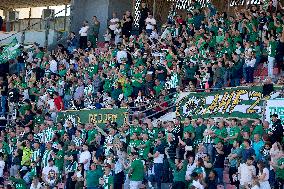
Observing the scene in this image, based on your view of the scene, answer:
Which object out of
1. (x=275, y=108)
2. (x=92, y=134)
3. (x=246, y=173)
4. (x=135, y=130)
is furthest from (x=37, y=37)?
(x=246, y=173)

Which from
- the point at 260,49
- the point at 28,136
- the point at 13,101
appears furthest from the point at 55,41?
the point at 260,49

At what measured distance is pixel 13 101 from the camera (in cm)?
2758

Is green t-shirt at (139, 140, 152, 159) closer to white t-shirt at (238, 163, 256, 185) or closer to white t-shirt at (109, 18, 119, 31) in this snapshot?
white t-shirt at (238, 163, 256, 185)

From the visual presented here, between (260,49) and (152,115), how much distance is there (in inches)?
139

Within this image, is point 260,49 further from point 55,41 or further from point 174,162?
point 55,41

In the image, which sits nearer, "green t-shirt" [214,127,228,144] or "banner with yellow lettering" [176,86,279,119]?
"green t-shirt" [214,127,228,144]

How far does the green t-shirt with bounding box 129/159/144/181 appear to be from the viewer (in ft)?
61.1

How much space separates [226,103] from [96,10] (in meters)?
14.5

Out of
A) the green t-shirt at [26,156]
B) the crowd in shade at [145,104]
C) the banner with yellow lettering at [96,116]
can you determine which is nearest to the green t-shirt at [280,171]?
the crowd in shade at [145,104]

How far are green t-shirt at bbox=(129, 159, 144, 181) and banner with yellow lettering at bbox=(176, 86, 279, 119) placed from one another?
9.43 ft

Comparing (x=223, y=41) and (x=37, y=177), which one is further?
(x=223, y=41)

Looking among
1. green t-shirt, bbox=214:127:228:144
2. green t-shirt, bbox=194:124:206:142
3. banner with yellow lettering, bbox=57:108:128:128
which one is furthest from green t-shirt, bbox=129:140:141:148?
banner with yellow lettering, bbox=57:108:128:128

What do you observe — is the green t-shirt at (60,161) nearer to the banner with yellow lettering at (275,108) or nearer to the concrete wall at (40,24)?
the banner with yellow lettering at (275,108)

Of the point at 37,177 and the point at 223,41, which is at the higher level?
the point at 223,41
